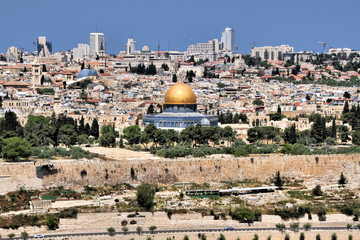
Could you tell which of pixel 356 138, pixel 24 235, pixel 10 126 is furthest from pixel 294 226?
pixel 10 126

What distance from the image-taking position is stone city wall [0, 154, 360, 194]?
38.6 meters

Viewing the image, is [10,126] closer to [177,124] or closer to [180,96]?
[177,124]

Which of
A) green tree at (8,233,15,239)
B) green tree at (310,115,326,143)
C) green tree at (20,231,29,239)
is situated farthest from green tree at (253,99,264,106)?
green tree at (8,233,15,239)

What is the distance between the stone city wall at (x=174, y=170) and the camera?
38.6 m

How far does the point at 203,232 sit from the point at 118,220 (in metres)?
3.60

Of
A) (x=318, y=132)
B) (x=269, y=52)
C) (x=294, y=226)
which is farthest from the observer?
(x=269, y=52)

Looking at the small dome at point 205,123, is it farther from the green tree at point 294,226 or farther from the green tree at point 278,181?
the green tree at point 294,226

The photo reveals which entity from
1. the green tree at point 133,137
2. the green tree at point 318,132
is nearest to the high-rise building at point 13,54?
the green tree at point 133,137

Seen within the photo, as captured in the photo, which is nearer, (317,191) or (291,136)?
(317,191)

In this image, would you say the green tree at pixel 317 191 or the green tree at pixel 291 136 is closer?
the green tree at pixel 317 191

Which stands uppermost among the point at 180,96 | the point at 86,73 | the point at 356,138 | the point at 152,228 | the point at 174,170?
the point at 86,73

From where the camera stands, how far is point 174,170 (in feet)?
135

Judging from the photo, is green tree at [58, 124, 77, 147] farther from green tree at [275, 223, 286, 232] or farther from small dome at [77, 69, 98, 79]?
small dome at [77, 69, 98, 79]

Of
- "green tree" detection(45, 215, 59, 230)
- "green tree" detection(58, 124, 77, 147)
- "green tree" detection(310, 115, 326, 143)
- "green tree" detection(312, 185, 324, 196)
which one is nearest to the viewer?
"green tree" detection(45, 215, 59, 230)
